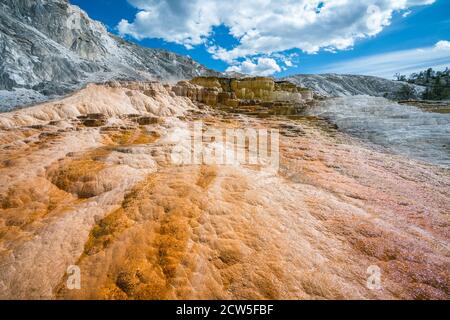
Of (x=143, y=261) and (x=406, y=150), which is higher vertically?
(x=406, y=150)

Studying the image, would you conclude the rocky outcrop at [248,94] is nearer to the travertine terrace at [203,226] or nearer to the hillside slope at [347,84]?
the travertine terrace at [203,226]

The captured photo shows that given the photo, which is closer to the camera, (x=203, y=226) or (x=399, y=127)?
(x=203, y=226)

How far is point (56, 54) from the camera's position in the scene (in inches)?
2329

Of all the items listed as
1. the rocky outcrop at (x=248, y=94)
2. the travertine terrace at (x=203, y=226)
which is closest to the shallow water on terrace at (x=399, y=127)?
the travertine terrace at (x=203, y=226)

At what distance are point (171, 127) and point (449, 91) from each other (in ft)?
251

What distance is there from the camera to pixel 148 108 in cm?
1838

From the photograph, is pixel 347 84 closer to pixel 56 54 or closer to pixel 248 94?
pixel 248 94

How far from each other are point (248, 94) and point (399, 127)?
27701 millimetres

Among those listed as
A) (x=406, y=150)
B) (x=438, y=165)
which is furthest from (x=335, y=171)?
(x=406, y=150)
